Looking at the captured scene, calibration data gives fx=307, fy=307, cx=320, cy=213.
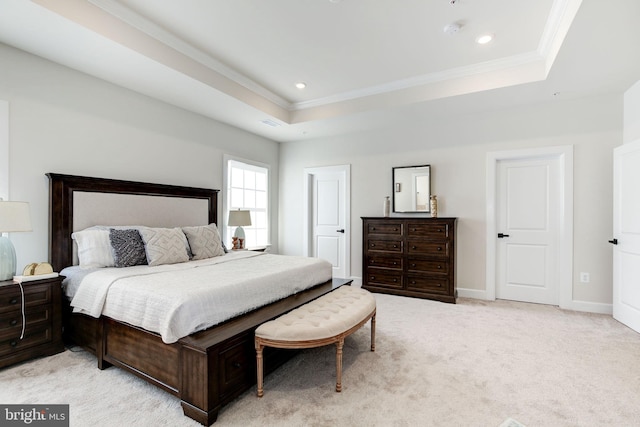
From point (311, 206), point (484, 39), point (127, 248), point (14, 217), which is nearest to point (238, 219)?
point (311, 206)

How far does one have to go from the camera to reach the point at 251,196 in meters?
5.41

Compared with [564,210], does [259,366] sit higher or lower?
lower

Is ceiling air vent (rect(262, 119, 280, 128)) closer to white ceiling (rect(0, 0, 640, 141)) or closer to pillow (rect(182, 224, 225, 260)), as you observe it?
white ceiling (rect(0, 0, 640, 141))

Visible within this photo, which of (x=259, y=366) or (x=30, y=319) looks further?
(x=30, y=319)

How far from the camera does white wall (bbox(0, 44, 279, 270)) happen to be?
108 inches

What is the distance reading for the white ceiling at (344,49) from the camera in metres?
2.50

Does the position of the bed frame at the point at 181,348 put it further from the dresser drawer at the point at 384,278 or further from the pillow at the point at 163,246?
the dresser drawer at the point at 384,278

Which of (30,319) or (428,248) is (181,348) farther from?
(428,248)

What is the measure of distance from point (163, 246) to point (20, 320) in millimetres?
1146

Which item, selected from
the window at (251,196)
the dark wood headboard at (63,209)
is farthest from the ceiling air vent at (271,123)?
the dark wood headboard at (63,209)

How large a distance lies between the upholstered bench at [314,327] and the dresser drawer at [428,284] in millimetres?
2054

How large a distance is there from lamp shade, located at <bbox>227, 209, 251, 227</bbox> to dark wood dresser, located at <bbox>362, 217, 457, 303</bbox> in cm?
181

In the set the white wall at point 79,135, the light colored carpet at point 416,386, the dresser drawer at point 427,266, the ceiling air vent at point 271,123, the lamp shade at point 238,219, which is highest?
the ceiling air vent at point 271,123

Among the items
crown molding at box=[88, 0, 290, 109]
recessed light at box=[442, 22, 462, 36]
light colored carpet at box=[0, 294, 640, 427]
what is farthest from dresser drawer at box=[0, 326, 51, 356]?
recessed light at box=[442, 22, 462, 36]
